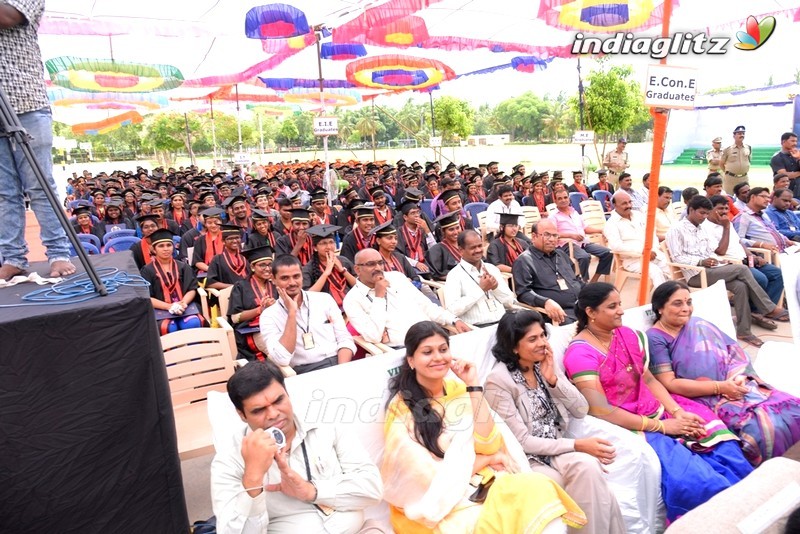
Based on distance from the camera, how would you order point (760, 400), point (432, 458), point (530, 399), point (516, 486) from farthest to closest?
point (760, 400) < point (530, 399) < point (432, 458) < point (516, 486)

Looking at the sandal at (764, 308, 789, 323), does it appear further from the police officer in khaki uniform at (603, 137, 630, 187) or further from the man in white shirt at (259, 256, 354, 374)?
the police officer in khaki uniform at (603, 137, 630, 187)

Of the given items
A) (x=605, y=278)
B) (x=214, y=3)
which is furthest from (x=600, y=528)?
(x=214, y=3)

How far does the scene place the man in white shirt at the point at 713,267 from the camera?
5426 mm

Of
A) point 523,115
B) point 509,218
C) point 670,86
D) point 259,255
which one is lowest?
point 259,255

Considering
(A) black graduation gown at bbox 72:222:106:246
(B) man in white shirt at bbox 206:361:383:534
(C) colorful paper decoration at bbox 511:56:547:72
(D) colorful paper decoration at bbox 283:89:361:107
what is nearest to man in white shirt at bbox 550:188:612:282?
(B) man in white shirt at bbox 206:361:383:534

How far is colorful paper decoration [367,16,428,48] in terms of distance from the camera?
27.9 ft

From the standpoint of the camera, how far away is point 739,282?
5.52 meters

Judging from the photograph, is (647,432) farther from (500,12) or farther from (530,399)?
(500,12)

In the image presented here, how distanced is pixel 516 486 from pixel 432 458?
0.38 m

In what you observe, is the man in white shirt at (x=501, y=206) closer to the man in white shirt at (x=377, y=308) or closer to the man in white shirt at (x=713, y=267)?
the man in white shirt at (x=713, y=267)

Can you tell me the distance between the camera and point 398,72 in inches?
578

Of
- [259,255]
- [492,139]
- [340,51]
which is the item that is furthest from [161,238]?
[492,139]

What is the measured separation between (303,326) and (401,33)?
22.6 feet

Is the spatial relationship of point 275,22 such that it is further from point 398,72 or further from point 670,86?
point 398,72
